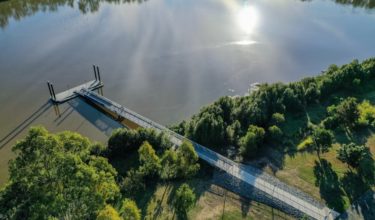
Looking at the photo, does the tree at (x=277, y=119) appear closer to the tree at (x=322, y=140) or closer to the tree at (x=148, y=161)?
the tree at (x=322, y=140)

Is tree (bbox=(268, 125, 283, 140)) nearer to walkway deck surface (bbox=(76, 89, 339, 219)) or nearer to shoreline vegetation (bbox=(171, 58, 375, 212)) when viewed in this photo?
shoreline vegetation (bbox=(171, 58, 375, 212))

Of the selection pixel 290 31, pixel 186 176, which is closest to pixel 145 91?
pixel 186 176

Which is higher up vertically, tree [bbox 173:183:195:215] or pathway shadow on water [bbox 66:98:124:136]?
tree [bbox 173:183:195:215]

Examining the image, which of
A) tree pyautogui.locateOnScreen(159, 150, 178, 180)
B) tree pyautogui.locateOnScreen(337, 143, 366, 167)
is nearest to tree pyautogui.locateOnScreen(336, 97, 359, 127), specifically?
tree pyautogui.locateOnScreen(337, 143, 366, 167)

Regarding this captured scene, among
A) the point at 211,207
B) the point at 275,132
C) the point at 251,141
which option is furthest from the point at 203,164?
the point at 275,132

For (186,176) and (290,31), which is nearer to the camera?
(186,176)

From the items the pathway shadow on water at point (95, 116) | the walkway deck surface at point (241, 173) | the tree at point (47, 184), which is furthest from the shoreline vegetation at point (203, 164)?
the pathway shadow on water at point (95, 116)

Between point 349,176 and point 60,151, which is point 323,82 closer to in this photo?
point 349,176
